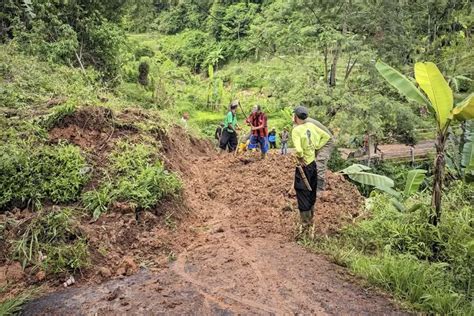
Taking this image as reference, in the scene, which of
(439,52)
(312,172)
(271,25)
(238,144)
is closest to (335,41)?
(271,25)

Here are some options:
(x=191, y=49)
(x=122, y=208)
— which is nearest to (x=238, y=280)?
(x=122, y=208)

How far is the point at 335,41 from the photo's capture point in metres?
12.8

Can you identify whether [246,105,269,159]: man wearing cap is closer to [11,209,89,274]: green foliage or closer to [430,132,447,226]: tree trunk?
[430,132,447,226]: tree trunk

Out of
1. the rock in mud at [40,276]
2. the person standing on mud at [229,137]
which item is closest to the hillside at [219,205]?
the rock in mud at [40,276]

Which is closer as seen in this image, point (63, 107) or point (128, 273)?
point (128, 273)

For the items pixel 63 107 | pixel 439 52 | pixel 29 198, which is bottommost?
pixel 29 198

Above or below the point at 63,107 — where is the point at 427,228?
below

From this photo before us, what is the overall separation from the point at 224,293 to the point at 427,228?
3021mm

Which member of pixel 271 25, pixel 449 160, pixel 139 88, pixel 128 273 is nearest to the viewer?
pixel 128 273

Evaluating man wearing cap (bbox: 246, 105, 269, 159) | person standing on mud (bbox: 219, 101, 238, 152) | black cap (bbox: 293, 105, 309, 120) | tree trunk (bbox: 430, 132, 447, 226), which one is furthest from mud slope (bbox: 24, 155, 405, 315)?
person standing on mud (bbox: 219, 101, 238, 152)

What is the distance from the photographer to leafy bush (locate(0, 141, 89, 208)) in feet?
19.2

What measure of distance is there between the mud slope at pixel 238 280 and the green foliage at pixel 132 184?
643 mm

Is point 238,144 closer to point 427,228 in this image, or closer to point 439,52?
point 427,228

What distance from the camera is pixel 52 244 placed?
5.08 m
